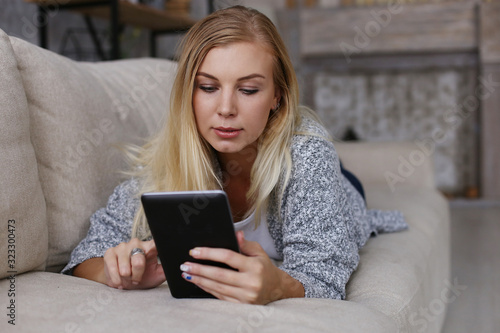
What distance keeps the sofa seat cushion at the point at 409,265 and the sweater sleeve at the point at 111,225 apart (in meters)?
0.46

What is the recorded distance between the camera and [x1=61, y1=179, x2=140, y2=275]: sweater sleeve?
1073 millimetres

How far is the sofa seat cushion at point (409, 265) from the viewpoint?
3.34 ft

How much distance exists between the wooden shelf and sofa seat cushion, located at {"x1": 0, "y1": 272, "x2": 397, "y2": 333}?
6.18 feet

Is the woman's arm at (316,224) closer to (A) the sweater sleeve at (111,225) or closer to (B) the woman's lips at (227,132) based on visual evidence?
(B) the woman's lips at (227,132)

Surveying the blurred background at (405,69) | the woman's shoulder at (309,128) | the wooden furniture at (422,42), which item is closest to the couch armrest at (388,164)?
the woman's shoulder at (309,128)

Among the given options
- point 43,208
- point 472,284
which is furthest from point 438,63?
point 43,208

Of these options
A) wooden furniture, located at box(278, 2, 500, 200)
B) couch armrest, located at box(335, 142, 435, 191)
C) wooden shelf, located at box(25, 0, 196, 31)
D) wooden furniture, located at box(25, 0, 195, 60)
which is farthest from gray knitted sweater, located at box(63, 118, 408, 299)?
wooden furniture, located at box(278, 2, 500, 200)

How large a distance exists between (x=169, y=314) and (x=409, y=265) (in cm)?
66

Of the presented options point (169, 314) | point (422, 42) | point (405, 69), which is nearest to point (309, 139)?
point (169, 314)

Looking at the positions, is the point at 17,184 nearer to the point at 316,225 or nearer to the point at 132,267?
the point at 132,267

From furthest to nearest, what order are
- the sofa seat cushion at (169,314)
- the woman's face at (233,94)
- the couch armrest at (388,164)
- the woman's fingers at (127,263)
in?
the couch armrest at (388,164) → the woman's face at (233,94) → the woman's fingers at (127,263) → the sofa seat cushion at (169,314)

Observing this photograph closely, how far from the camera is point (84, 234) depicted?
116 cm

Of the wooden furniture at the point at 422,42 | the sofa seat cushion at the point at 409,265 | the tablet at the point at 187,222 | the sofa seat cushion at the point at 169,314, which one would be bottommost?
the sofa seat cushion at the point at 409,265

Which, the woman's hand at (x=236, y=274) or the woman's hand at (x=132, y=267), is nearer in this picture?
the woman's hand at (x=236, y=274)
